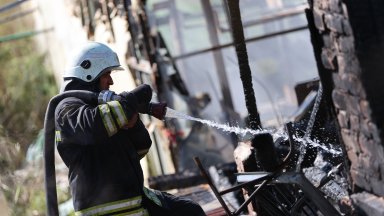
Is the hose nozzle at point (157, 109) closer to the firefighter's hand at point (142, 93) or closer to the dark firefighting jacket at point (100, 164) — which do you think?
the firefighter's hand at point (142, 93)

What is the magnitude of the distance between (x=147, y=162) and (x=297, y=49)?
9164 millimetres

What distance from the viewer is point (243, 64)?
513 centimetres

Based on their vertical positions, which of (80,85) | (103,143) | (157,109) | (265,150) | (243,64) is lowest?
(265,150)

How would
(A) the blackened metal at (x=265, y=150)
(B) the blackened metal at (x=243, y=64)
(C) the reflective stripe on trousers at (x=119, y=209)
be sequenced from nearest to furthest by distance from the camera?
(A) the blackened metal at (x=265, y=150) < (C) the reflective stripe on trousers at (x=119, y=209) < (B) the blackened metal at (x=243, y=64)

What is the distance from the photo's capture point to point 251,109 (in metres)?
5.21

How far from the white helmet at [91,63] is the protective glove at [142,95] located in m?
0.43

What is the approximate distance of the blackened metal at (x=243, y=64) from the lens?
202 inches

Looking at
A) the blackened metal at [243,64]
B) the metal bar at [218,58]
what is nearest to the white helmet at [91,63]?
the blackened metal at [243,64]

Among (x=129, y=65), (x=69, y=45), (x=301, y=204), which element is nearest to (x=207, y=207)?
(x=301, y=204)

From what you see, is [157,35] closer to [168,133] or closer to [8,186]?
[168,133]

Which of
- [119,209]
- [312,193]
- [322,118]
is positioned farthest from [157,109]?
[322,118]

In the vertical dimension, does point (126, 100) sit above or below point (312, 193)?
above

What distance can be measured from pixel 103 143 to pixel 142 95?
0.40 metres

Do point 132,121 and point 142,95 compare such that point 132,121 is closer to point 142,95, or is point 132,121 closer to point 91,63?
point 142,95
